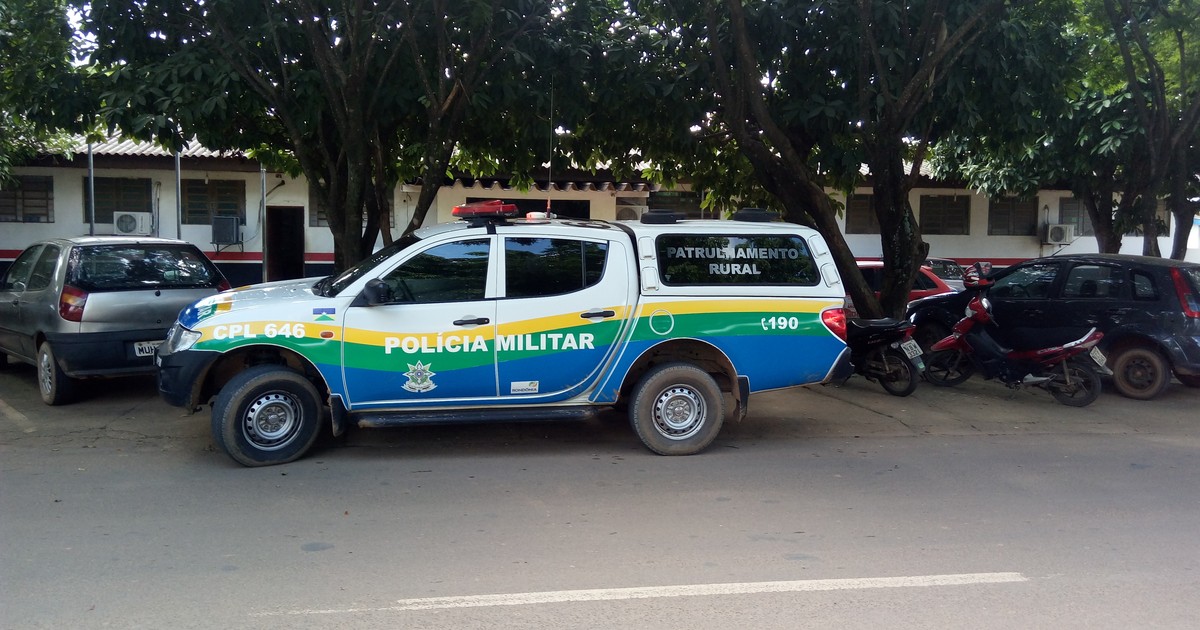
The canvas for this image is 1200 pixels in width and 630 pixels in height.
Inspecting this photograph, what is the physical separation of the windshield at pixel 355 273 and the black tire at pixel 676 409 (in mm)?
2232

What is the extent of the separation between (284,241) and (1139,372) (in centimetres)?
1539

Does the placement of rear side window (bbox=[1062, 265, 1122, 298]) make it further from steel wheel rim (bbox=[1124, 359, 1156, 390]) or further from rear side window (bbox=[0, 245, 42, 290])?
rear side window (bbox=[0, 245, 42, 290])

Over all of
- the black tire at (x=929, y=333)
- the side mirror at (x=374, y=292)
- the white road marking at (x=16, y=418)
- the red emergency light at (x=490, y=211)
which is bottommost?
the white road marking at (x=16, y=418)

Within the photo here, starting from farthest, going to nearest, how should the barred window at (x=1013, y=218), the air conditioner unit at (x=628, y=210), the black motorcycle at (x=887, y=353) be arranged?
1. the barred window at (x=1013, y=218)
2. the air conditioner unit at (x=628, y=210)
3. the black motorcycle at (x=887, y=353)

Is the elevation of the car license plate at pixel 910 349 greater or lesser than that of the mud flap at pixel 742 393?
greater

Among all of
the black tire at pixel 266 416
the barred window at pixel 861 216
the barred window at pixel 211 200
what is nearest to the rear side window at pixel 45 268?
the black tire at pixel 266 416

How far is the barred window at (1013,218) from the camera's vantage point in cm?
2272

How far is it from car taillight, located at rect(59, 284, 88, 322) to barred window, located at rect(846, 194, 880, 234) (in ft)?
54.5

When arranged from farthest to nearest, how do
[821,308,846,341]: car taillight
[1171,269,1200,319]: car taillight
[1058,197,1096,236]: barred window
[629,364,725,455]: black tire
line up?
1. [1058,197,1096,236]: barred window
2. [1171,269,1200,319]: car taillight
3. [821,308,846,341]: car taillight
4. [629,364,725,455]: black tire

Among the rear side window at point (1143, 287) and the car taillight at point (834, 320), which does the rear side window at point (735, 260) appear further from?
the rear side window at point (1143, 287)

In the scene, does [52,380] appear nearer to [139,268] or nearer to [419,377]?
[139,268]

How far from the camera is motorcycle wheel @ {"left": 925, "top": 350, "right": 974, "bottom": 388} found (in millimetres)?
11102

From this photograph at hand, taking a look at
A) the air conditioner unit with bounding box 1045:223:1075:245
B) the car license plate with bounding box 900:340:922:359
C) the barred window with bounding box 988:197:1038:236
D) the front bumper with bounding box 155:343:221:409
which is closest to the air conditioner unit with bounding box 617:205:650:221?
the barred window with bounding box 988:197:1038:236

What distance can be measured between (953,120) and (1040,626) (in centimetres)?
860
